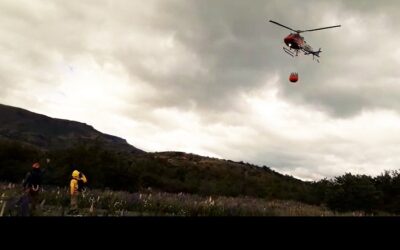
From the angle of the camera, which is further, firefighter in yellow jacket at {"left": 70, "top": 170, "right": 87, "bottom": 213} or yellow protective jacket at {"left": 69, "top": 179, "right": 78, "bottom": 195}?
yellow protective jacket at {"left": 69, "top": 179, "right": 78, "bottom": 195}

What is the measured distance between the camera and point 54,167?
113ft

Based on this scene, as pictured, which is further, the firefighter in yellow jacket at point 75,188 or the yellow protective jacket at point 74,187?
the yellow protective jacket at point 74,187

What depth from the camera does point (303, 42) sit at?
42.0m
